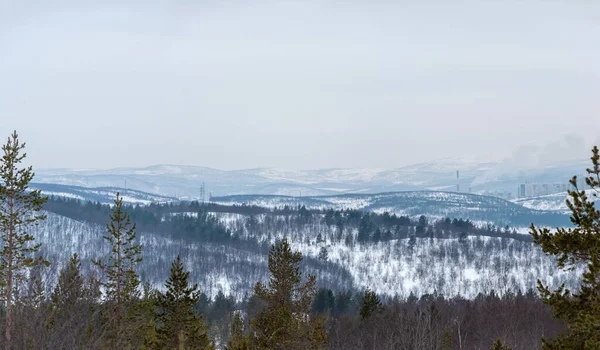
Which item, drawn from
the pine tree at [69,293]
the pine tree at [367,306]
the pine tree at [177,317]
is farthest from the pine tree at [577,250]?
the pine tree at [367,306]

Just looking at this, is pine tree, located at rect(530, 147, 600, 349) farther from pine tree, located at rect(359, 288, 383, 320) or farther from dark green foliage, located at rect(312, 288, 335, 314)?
dark green foliage, located at rect(312, 288, 335, 314)

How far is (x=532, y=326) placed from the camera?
206 feet

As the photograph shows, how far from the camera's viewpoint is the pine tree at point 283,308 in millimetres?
28094

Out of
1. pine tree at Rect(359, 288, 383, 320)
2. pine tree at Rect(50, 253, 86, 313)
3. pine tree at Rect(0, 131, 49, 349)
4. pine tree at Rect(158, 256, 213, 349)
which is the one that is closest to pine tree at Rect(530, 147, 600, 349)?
pine tree at Rect(50, 253, 86, 313)

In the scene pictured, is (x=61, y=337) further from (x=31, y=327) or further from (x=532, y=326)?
(x=532, y=326)

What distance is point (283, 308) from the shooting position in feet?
93.6

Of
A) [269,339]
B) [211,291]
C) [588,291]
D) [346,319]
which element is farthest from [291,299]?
[211,291]

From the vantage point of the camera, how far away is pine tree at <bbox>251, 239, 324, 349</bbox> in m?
28.1

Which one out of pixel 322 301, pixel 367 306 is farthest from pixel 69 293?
pixel 322 301

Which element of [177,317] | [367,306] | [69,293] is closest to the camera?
[177,317]

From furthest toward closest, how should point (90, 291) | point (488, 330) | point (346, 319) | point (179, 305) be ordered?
point (346, 319) → point (488, 330) → point (179, 305) → point (90, 291)

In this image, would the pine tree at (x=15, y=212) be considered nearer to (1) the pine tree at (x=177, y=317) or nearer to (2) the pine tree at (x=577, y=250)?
(1) the pine tree at (x=177, y=317)

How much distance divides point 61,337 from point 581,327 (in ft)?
37.8

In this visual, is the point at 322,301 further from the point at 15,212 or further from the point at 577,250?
the point at 577,250
